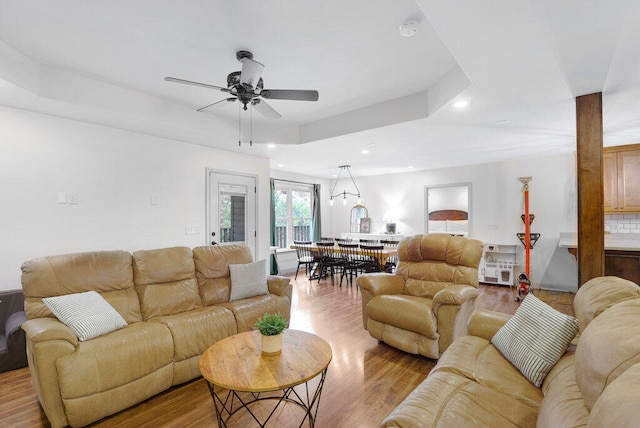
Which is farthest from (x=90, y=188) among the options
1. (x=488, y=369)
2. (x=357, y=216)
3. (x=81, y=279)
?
(x=357, y=216)

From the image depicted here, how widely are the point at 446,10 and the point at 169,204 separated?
149 inches

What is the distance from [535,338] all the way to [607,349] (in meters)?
0.72

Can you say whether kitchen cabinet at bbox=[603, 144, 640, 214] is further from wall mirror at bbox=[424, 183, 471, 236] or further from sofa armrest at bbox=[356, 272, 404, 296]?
sofa armrest at bbox=[356, 272, 404, 296]

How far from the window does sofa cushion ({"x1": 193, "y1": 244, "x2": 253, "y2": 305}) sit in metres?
3.81

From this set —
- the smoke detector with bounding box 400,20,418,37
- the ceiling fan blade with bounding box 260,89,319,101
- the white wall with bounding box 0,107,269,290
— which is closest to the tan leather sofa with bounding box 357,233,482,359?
the ceiling fan blade with bounding box 260,89,319,101

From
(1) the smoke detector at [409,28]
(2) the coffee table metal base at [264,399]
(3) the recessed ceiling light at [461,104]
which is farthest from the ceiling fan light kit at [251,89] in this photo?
(2) the coffee table metal base at [264,399]

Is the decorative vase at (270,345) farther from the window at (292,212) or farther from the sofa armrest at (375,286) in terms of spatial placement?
the window at (292,212)

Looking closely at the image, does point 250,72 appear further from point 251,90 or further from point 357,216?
point 357,216

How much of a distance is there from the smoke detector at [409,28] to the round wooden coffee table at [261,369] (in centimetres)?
226

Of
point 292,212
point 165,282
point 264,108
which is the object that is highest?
point 264,108

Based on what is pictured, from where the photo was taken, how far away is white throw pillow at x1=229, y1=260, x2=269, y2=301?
123 inches

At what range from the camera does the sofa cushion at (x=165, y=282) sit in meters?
2.72

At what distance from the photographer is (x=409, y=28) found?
212cm

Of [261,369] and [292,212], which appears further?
[292,212]
